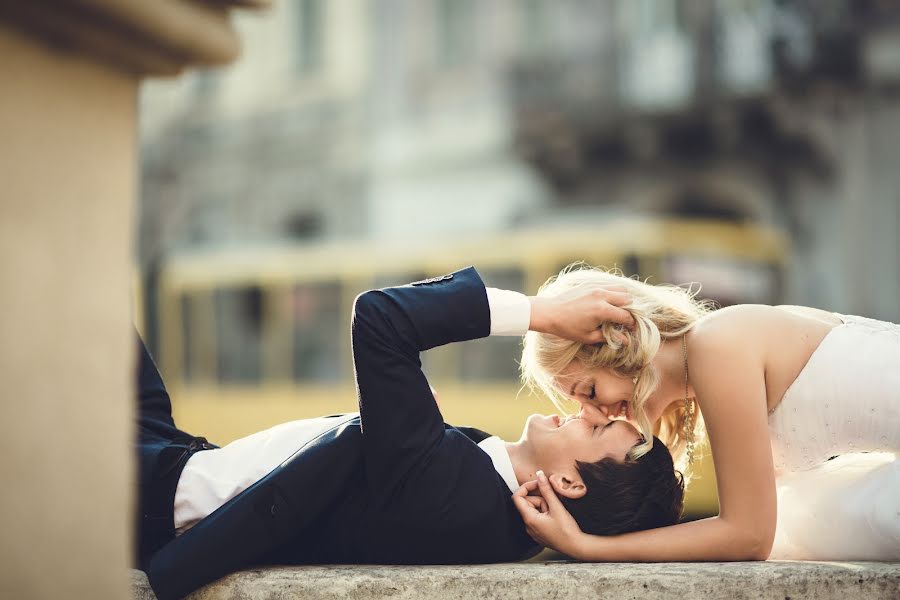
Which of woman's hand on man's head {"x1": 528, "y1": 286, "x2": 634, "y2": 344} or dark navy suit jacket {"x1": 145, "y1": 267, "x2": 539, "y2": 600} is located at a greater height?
woman's hand on man's head {"x1": 528, "y1": 286, "x2": 634, "y2": 344}

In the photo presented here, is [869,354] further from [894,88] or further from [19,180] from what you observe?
[894,88]

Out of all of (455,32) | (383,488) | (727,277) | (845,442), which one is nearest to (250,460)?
(383,488)

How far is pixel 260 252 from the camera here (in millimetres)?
13023

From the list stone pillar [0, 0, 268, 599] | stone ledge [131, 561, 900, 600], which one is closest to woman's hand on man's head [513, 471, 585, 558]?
stone ledge [131, 561, 900, 600]

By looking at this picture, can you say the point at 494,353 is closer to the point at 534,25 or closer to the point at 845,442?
the point at 845,442

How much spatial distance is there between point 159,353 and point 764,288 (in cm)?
739

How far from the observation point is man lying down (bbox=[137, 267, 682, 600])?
8.80 feet

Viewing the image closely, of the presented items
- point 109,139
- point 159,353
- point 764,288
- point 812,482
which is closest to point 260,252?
point 159,353

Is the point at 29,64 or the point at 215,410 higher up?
the point at 29,64

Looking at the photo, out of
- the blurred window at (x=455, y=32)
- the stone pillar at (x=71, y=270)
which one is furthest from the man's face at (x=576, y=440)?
the blurred window at (x=455, y=32)

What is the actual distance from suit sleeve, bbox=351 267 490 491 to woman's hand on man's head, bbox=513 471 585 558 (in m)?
0.33

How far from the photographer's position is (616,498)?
2.92m

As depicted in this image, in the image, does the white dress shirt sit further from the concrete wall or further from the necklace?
the concrete wall

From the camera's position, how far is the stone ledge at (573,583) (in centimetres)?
253
